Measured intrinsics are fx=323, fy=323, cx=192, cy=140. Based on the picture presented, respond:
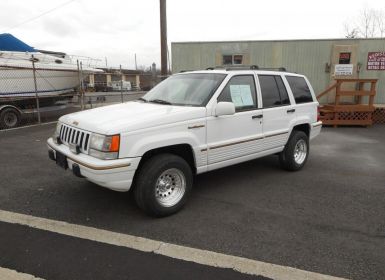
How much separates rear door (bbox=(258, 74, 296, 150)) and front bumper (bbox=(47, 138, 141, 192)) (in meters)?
2.43

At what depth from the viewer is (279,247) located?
334 cm

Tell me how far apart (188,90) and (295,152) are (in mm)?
2509

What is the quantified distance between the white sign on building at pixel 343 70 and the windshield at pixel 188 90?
9.45 meters

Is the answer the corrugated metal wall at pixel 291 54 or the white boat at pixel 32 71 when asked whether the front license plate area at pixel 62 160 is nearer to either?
the white boat at pixel 32 71

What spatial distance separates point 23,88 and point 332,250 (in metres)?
11.8

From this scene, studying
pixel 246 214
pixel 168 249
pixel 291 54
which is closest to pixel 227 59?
pixel 291 54

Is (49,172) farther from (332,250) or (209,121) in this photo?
(332,250)

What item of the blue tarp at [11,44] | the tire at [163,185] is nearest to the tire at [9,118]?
the blue tarp at [11,44]

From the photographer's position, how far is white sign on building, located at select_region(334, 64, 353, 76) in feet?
41.0

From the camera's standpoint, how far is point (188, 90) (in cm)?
471

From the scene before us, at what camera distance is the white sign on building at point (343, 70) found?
12484mm

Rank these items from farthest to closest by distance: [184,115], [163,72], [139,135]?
[163,72] < [184,115] < [139,135]

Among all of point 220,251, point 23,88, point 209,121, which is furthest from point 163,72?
point 220,251

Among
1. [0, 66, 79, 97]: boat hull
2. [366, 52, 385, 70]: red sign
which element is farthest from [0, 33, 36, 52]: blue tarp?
[366, 52, 385, 70]: red sign
